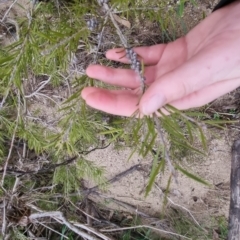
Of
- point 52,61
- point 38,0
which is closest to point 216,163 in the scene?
point 52,61

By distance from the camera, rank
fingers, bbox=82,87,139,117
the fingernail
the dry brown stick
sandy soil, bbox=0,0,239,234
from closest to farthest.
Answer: the fingernail
fingers, bbox=82,87,139,117
the dry brown stick
sandy soil, bbox=0,0,239,234

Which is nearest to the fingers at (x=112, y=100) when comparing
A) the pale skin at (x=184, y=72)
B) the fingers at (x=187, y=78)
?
the pale skin at (x=184, y=72)

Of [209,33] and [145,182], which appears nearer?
[209,33]

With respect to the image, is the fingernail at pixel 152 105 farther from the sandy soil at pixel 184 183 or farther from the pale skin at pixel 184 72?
the sandy soil at pixel 184 183

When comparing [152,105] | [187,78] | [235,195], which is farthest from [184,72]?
[235,195]

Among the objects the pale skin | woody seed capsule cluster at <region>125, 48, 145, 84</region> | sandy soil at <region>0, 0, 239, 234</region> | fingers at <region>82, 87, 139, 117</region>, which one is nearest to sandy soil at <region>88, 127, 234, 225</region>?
sandy soil at <region>0, 0, 239, 234</region>

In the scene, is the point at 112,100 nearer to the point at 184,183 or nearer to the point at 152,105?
the point at 152,105

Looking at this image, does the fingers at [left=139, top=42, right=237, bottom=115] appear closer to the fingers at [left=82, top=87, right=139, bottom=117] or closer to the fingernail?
the fingernail

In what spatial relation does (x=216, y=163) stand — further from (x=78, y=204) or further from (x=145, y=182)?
(x=78, y=204)
